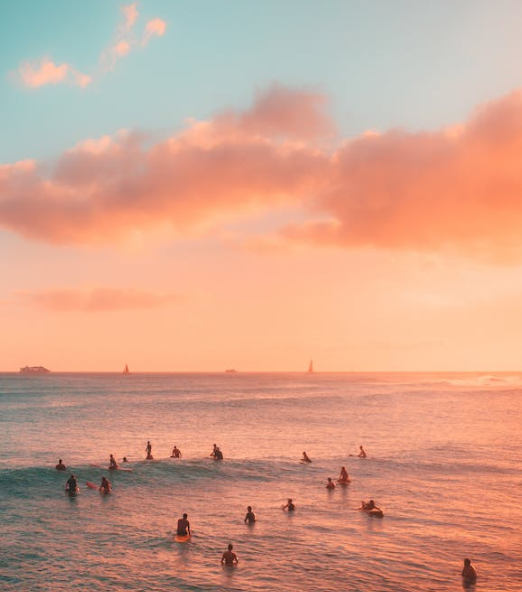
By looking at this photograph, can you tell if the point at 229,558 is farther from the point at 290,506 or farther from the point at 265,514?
the point at 290,506

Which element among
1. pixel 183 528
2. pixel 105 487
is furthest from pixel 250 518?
pixel 105 487

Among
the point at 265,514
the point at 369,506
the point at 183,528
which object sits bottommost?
the point at 265,514

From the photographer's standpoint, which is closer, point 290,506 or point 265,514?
point 265,514

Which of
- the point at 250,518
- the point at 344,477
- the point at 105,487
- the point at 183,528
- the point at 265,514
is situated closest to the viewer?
the point at 183,528

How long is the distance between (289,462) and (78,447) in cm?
2929

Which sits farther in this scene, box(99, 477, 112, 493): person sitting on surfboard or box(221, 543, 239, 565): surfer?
box(99, 477, 112, 493): person sitting on surfboard

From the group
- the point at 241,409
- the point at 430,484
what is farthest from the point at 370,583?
the point at 241,409

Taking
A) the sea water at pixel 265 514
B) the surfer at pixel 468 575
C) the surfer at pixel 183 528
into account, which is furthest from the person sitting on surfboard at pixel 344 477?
the surfer at pixel 468 575

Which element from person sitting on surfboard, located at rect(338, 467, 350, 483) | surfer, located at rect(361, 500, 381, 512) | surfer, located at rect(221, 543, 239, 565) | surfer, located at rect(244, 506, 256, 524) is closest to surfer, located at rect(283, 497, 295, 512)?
surfer, located at rect(244, 506, 256, 524)

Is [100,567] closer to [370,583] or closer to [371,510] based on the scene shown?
[370,583]

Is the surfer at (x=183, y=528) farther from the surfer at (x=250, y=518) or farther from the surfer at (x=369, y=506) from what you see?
the surfer at (x=369, y=506)

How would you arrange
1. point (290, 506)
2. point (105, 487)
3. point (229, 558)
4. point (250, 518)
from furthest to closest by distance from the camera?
point (105, 487)
point (290, 506)
point (250, 518)
point (229, 558)

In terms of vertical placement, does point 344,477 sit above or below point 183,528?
below

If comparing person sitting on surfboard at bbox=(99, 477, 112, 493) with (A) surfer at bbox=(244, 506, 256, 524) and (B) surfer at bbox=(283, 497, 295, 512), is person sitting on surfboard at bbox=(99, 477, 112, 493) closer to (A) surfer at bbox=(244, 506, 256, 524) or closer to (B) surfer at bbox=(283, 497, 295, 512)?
(A) surfer at bbox=(244, 506, 256, 524)
